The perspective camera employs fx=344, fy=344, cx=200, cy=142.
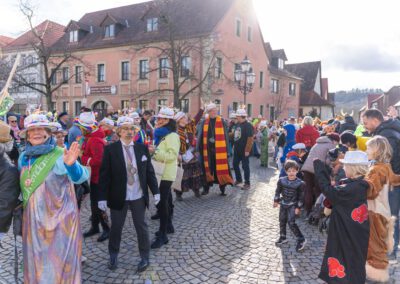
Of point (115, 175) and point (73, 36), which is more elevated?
point (73, 36)

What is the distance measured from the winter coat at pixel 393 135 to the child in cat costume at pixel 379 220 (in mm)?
577

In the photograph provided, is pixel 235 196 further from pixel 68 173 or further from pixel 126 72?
pixel 126 72

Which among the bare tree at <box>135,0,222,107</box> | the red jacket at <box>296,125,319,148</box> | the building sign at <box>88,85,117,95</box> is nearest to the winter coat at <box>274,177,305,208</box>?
the red jacket at <box>296,125,319,148</box>

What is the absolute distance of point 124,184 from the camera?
406 centimetres

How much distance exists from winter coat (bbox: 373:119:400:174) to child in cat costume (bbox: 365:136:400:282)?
0.58 m

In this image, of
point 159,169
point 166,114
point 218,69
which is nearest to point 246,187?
point 159,169

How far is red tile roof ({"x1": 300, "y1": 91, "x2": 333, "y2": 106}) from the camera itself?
41.4m

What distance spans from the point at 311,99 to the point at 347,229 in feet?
134

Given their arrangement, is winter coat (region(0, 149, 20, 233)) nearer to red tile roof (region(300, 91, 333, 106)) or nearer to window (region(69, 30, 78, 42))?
window (region(69, 30, 78, 42))

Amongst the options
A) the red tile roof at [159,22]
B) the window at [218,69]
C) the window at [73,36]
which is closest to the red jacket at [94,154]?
the red tile roof at [159,22]

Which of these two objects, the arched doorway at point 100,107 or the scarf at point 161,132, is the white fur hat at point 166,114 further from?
the arched doorway at point 100,107

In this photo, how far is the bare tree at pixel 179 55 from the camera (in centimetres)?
2045

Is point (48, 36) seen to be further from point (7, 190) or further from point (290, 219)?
point (7, 190)

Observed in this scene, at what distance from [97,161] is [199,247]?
196 centimetres
